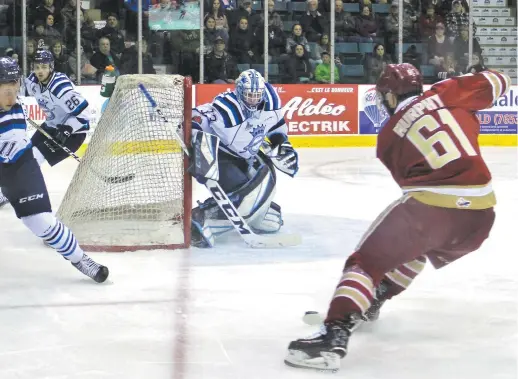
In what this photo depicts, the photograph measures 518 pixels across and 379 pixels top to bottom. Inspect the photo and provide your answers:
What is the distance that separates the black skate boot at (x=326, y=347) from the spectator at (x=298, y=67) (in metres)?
7.39

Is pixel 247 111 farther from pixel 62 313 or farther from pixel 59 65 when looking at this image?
pixel 59 65

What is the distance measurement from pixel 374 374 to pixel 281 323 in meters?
0.61

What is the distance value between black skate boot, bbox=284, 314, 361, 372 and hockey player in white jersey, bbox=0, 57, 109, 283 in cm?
132

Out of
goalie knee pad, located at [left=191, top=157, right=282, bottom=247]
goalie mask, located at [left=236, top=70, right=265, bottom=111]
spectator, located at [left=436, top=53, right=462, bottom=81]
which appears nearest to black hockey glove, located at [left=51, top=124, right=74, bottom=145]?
goalie knee pad, located at [left=191, top=157, right=282, bottom=247]

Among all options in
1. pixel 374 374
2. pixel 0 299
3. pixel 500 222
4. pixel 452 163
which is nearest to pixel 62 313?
pixel 0 299

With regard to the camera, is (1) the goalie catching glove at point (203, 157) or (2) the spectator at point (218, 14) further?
(2) the spectator at point (218, 14)

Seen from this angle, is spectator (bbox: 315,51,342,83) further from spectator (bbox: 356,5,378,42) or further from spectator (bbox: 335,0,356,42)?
spectator (bbox: 356,5,378,42)

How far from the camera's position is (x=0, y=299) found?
3498 millimetres

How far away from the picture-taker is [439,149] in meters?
2.58

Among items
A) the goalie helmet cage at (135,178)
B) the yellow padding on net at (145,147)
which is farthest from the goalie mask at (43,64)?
the yellow padding on net at (145,147)

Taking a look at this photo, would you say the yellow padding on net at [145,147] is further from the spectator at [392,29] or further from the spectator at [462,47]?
the spectator at [462,47]

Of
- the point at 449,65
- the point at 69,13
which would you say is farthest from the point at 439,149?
the point at 449,65

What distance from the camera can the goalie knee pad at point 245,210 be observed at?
457 cm

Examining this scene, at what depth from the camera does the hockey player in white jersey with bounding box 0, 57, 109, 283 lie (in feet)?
11.3
